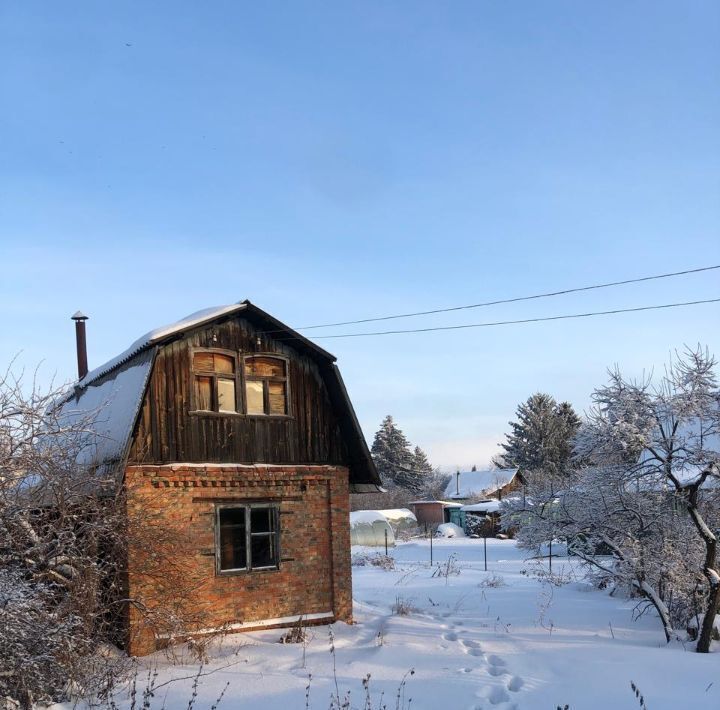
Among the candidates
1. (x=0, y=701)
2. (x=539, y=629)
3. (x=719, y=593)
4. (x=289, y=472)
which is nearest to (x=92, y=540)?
(x=0, y=701)

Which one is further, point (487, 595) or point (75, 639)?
point (487, 595)

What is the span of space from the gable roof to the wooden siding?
0.58 ft

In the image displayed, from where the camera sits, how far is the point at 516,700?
921 cm

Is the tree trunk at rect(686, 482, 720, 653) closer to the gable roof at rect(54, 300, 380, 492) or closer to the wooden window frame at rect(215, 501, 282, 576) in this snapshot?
the gable roof at rect(54, 300, 380, 492)

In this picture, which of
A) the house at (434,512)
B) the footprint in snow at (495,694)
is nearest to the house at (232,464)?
the footprint in snow at (495,694)

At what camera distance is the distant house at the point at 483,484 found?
186 ft

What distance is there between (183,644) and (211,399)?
4.01m

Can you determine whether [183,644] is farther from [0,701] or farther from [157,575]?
[0,701]

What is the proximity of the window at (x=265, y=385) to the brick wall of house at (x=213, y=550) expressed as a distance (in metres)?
1.07

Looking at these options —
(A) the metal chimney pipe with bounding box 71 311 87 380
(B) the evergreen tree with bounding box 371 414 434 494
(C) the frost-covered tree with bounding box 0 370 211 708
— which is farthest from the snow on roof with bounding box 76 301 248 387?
(B) the evergreen tree with bounding box 371 414 434 494

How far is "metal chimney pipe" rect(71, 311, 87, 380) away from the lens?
715 inches

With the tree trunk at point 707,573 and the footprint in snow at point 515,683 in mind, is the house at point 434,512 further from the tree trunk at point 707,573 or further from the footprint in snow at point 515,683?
the footprint in snow at point 515,683

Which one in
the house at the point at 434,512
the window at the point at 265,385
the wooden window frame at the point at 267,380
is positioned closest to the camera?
the wooden window frame at the point at 267,380

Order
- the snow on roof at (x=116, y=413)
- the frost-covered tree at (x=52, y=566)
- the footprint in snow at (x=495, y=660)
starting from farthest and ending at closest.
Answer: the snow on roof at (x=116, y=413)
the footprint in snow at (x=495, y=660)
the frost-covered tree at (x=52, y=566)
